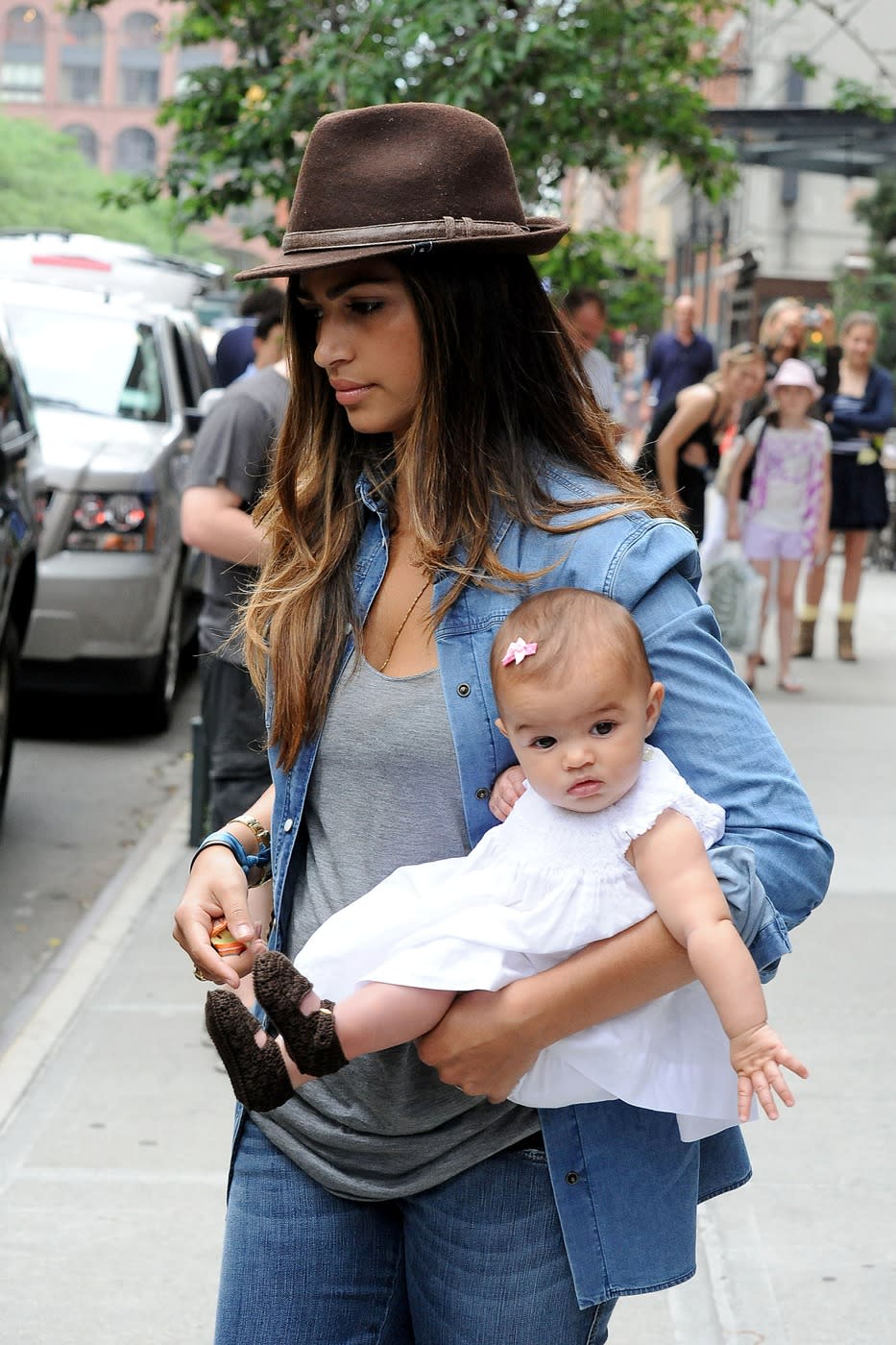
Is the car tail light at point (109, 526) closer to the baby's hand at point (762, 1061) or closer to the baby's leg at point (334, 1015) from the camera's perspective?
the baby's leg at point (334, 1015)

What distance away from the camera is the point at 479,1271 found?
6.62 feet

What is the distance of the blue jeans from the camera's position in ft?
6.59

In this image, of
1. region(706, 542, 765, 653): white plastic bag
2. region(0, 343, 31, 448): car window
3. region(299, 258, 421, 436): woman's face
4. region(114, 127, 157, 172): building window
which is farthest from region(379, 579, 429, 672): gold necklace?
region(114, 127, 157, 172): building window

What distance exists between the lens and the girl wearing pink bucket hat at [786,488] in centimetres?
1062

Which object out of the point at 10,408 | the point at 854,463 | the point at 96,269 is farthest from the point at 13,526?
the point at 96,269

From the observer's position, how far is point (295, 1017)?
1888 mm

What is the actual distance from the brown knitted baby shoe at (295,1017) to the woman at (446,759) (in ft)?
0.40

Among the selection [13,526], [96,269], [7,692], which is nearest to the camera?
[13,526]

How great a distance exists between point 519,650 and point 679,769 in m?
0.21

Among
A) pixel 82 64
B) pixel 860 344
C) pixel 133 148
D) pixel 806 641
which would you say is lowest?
pixel 133 148

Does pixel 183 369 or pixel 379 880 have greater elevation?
pixel 379 880

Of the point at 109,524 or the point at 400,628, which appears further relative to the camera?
the point at 109,524

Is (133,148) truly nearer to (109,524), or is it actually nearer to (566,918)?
(109,524)

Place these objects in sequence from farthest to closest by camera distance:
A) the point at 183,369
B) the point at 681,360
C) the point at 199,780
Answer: the point at 681,360 → the point at 183,369 → the point at 199,780
